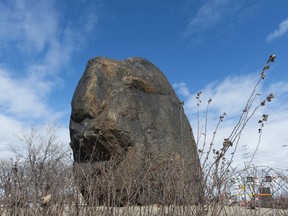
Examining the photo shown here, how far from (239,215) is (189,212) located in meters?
1.28

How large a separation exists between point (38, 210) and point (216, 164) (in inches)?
77.3

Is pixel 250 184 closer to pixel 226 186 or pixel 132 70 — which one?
pixel 226 186

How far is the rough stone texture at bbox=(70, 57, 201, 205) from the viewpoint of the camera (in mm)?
7422

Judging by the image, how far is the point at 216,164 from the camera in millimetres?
3730

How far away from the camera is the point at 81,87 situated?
8.46 metres

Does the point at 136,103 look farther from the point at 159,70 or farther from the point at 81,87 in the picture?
the point at 159,70

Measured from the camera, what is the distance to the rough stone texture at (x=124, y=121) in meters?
7.42

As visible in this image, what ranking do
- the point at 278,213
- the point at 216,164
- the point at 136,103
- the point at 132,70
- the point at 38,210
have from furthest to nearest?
the point at 132,70
the point at 136,103
the point at 278,213
the point at 216,164
the point at 38,210

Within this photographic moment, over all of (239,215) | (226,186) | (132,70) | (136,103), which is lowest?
(239,215)

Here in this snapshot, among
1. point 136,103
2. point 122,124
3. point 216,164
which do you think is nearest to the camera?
point 216,164

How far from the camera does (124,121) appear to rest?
7.58 m

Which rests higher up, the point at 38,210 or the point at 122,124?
the point at 122,124

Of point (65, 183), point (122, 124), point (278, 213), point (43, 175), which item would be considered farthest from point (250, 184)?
point (122, 124)

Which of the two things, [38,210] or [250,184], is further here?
[250,184]
